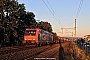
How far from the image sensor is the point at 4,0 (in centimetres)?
6588

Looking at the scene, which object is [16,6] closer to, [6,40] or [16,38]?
[16,38]

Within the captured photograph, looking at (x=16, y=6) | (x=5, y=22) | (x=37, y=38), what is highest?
(x=16, y=6)

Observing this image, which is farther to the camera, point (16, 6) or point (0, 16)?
point (16, 6)

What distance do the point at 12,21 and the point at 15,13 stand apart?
4.98m

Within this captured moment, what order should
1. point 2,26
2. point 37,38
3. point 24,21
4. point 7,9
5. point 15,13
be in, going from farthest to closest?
point 24,21
point 15,13
point 7,9
point 2,26
point 37,38

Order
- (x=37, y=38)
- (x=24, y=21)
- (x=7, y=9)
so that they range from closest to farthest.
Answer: (x=37, y=38)
(x=7, y=9)
(x=24, y=21)

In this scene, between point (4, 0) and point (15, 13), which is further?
point (15, 13)

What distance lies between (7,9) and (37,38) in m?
21.3

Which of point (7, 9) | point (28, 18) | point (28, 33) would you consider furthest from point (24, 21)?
point (28, 33)

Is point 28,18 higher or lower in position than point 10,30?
higher

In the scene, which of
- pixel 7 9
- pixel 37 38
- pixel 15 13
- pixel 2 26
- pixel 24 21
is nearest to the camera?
pixel 37 38

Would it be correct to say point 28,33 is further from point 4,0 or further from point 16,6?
point 16,6

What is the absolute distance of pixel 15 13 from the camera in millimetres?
72688

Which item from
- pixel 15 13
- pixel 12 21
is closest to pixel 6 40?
pixel 12 21
